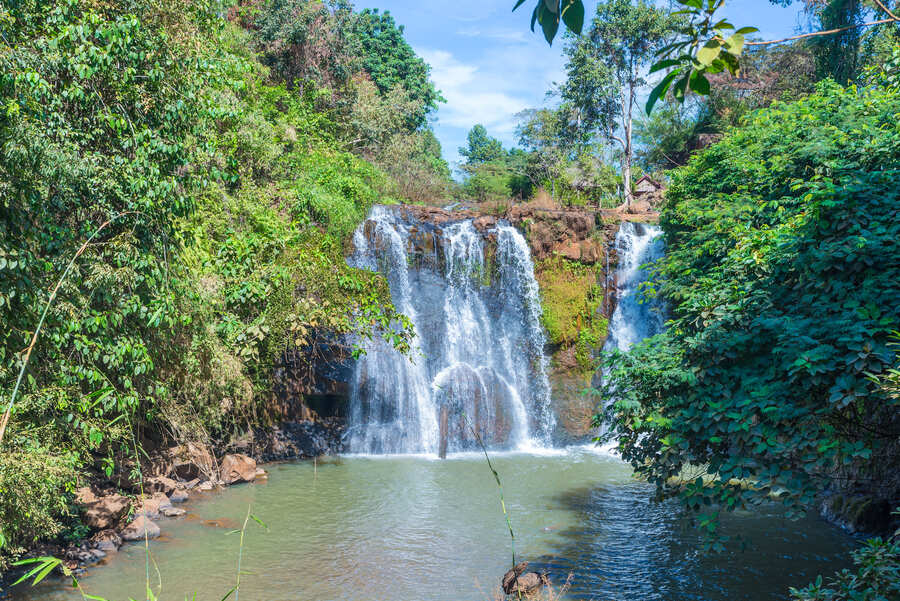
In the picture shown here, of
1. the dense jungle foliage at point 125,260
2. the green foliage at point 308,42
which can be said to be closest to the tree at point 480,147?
the green foliage at point 308,42

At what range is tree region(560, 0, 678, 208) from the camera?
27703mm

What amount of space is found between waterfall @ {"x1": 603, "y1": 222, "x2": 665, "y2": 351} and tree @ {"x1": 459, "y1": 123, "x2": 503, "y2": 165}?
5079cm

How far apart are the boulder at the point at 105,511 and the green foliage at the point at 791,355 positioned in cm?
616

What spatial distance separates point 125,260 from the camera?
598 centimetres

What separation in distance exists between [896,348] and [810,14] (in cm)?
1885

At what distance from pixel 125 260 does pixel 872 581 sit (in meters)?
6.61

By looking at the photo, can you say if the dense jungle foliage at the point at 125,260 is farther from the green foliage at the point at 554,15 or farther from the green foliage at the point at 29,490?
the green foliage at the point at 554,15

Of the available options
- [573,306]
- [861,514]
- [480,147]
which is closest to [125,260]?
[861,514]

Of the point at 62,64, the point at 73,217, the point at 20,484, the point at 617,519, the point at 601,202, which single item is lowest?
the point at 617,519

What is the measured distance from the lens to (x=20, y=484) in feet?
18.0

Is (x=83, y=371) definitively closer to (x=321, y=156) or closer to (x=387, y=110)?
(x=321, y=156)

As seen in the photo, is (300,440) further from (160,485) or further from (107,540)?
(107,540)

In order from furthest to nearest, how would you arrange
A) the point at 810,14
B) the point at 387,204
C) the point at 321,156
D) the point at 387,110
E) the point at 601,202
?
the point at 601,202 < the point at 387,110 < the point at 810,14 < the point at 387,204 < the point at 321,156

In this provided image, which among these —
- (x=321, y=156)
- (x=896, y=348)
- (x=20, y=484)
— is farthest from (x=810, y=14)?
(x=20, y=484)
